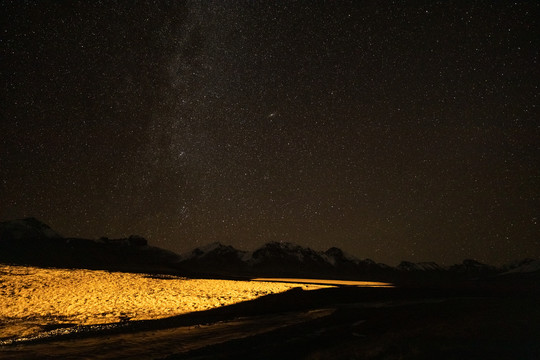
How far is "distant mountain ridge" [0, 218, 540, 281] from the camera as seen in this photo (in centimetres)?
7881

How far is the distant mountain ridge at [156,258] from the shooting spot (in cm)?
7881

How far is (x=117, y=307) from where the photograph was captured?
21.7 metres

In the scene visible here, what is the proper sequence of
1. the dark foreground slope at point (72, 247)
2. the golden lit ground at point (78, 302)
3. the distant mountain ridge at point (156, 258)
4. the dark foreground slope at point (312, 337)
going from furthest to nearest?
the dark foreground slope at point (72, 247) → the distant mountain ridge at point (156, 258) → the golden lit ground at point (78, 302) → the dark foreground slope at point (312, 337)

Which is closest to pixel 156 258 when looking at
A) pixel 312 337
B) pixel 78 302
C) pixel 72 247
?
pixel 72 247

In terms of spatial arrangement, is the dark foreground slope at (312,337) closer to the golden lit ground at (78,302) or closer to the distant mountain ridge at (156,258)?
the golden lit ground at (78,302)

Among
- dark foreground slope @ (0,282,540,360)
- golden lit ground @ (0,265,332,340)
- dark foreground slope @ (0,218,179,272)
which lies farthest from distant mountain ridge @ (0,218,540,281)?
dark foreground slope @ (0,282,540,360)

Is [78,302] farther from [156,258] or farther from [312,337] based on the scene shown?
[156,258]

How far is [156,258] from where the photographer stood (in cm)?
13575

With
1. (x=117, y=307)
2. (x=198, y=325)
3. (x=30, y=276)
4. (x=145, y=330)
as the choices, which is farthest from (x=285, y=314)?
(x=30, y=276)

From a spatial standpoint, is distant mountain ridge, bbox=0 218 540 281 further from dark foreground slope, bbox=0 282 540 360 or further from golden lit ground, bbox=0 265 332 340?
dark foreground slope, bbox=0 282 540 360

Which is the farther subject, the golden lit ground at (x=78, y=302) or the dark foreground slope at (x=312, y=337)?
the golden lit ground at (x=78, y=302)

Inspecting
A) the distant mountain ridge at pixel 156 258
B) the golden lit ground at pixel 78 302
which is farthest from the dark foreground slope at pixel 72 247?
the golden lit ground at pixel 78 302

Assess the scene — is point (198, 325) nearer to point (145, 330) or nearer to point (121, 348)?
point (145, 330)

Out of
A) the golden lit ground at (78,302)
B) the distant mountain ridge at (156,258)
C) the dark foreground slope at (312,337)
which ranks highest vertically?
the distant mountain ridge at (156,258)
